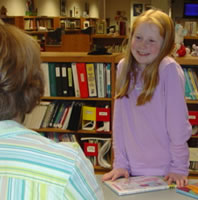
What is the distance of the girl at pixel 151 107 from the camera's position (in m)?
1.52

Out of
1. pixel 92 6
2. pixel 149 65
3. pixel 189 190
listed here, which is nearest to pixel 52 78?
pixel 149 65

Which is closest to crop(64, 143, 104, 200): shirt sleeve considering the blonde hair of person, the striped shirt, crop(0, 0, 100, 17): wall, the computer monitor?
the striped shirt

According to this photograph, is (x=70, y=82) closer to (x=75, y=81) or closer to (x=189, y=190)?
(x=75, y=81)

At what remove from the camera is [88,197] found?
69 cm

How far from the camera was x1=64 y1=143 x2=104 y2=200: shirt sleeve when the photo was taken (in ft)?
2.08

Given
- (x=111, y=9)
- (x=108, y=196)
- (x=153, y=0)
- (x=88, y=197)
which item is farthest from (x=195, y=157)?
(x=111, y=9)

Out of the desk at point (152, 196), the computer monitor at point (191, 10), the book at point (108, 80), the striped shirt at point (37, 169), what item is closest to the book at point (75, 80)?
the book at point (108, 80)

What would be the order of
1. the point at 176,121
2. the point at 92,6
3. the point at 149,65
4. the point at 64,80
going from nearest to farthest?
1. the point at 176,121
2. the point at 149,65
3. the point at 64,80
4. the point at 92,6

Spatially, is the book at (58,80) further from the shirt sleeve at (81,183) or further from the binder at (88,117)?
the shirt sleeve at (81,183)

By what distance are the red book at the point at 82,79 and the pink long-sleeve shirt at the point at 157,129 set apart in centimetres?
133

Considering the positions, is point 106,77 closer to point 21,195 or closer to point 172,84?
point 172,84

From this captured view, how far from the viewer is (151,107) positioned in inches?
61.9

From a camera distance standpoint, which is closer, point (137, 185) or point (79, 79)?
point (137, 185)

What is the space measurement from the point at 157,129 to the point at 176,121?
0.11m
